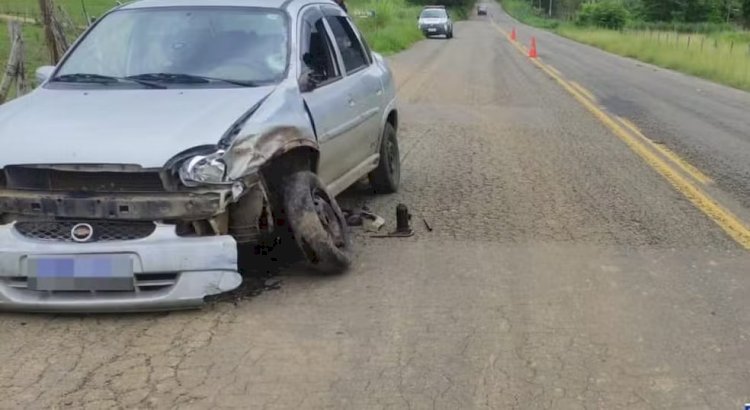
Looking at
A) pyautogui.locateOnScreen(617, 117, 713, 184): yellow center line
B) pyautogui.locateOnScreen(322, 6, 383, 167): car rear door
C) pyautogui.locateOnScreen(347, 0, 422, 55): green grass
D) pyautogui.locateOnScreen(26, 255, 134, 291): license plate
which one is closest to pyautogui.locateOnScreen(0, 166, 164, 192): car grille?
pyautogui.locateOnScreen(26, 255, 134, 291): license plate

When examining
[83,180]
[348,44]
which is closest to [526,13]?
[348,44]

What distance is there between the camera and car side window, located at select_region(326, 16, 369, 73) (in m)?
6.58

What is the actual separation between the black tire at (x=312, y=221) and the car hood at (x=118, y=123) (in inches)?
22.3

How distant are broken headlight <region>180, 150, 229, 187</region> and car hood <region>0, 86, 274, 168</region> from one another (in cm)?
8

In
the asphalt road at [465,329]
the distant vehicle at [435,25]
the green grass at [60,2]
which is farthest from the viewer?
the distant vehicle at [435,25]

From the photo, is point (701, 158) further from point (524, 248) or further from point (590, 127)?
point (524, 248)

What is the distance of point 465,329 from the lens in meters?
4.47

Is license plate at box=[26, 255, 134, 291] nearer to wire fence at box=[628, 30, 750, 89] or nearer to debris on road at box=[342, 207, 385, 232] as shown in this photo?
debris on road at box=[342, 207, 385, 232]

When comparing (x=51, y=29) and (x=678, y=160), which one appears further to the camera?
(x=51, y=29)

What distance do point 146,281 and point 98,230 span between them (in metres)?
0.38

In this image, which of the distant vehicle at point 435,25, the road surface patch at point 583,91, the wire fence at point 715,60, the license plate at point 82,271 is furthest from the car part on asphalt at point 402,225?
the distant vehicle at point 435,25

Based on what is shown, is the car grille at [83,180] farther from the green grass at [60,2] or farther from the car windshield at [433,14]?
the car windshield at [433,14]

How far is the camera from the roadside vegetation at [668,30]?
26078 mm

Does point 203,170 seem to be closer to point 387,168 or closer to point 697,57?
point 387,168
